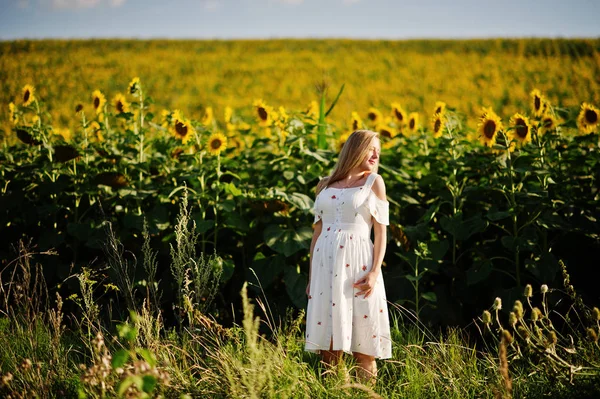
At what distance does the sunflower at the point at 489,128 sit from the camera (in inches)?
138

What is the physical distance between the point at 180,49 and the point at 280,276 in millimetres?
24870

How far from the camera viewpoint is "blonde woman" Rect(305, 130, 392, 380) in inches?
109

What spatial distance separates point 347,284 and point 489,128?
4.82 ft

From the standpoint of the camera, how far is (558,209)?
3.59m

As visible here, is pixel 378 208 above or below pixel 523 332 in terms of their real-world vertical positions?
above

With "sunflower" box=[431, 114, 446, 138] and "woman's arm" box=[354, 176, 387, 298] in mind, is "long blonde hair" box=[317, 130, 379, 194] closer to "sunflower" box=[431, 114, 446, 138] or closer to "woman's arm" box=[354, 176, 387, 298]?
"woman's arm" box=[354, 176, 387, 298]

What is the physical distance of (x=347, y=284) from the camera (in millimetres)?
2789

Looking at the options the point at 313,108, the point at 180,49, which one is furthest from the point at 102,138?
the point at 180,49

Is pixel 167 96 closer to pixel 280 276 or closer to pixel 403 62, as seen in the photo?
pixel 403 62

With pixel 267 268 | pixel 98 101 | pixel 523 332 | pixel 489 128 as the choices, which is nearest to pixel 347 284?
pixel 523 332

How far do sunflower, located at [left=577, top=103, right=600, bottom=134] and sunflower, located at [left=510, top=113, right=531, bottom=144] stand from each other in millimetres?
553

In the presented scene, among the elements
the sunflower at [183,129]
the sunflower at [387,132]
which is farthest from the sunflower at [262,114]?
the sunflower at [387,132]

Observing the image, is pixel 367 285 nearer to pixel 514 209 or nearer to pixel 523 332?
pixel 523 332

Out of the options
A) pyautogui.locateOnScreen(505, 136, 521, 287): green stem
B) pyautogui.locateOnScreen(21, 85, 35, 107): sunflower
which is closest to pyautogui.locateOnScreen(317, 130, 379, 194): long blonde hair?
Result: pyautogui.locateOnScreen(505, 136, 521, 287): green stem
